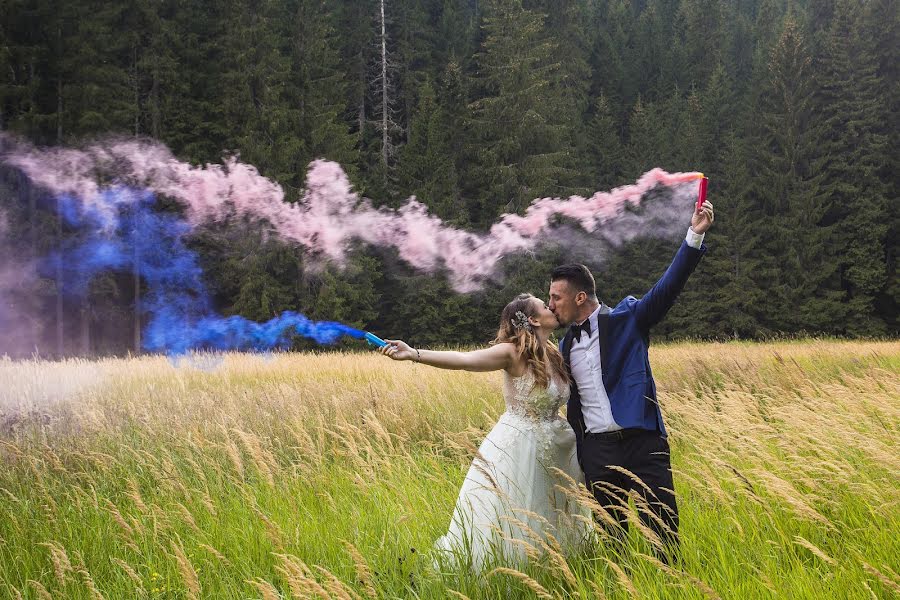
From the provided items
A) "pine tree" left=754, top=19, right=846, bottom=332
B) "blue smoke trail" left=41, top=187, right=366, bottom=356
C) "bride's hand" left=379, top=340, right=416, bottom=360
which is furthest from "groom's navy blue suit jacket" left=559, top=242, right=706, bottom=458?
"pine tree" left=754, top=19, right=846, bottom=332

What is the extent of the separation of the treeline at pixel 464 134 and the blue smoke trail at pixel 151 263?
655mm

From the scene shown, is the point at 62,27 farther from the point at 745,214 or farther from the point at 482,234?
the point at 745,214

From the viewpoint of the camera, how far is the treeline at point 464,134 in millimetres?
22703

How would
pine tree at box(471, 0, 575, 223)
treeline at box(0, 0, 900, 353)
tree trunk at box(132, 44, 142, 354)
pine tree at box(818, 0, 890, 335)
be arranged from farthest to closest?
pine tree at box(818, 0, 890, 335) → pine tree at box(471, 0, 575, 223) → treeline at box(0, 0, 900, 353) → tree trunk at box(132, 44, 142, 354)

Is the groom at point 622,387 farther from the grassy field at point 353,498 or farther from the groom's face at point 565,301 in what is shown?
the grassy field at point 353,498

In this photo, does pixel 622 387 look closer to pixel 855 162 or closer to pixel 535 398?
pixel 535 398

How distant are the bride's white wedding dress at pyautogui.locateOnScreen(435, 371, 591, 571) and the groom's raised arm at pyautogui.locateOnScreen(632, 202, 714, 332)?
33.3 inches

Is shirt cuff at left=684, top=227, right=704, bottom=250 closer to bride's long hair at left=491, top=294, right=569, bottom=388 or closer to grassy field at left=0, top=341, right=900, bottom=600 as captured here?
bride's long hair at left=491, top=294, right=569, bottom=388

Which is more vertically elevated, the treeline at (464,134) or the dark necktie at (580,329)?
the treeline at (464,134)

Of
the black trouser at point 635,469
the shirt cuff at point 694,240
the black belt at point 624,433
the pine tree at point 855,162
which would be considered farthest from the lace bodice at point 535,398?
the pine tree at point 855,162

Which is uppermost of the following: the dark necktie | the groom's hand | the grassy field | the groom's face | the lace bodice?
the groom's hand

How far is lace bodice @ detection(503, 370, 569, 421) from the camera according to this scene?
4.46 meters

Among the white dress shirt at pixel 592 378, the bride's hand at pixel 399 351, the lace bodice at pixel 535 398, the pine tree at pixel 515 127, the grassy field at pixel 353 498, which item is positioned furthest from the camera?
the pine tree at pixel 515 127

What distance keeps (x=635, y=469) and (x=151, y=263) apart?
861 inches
